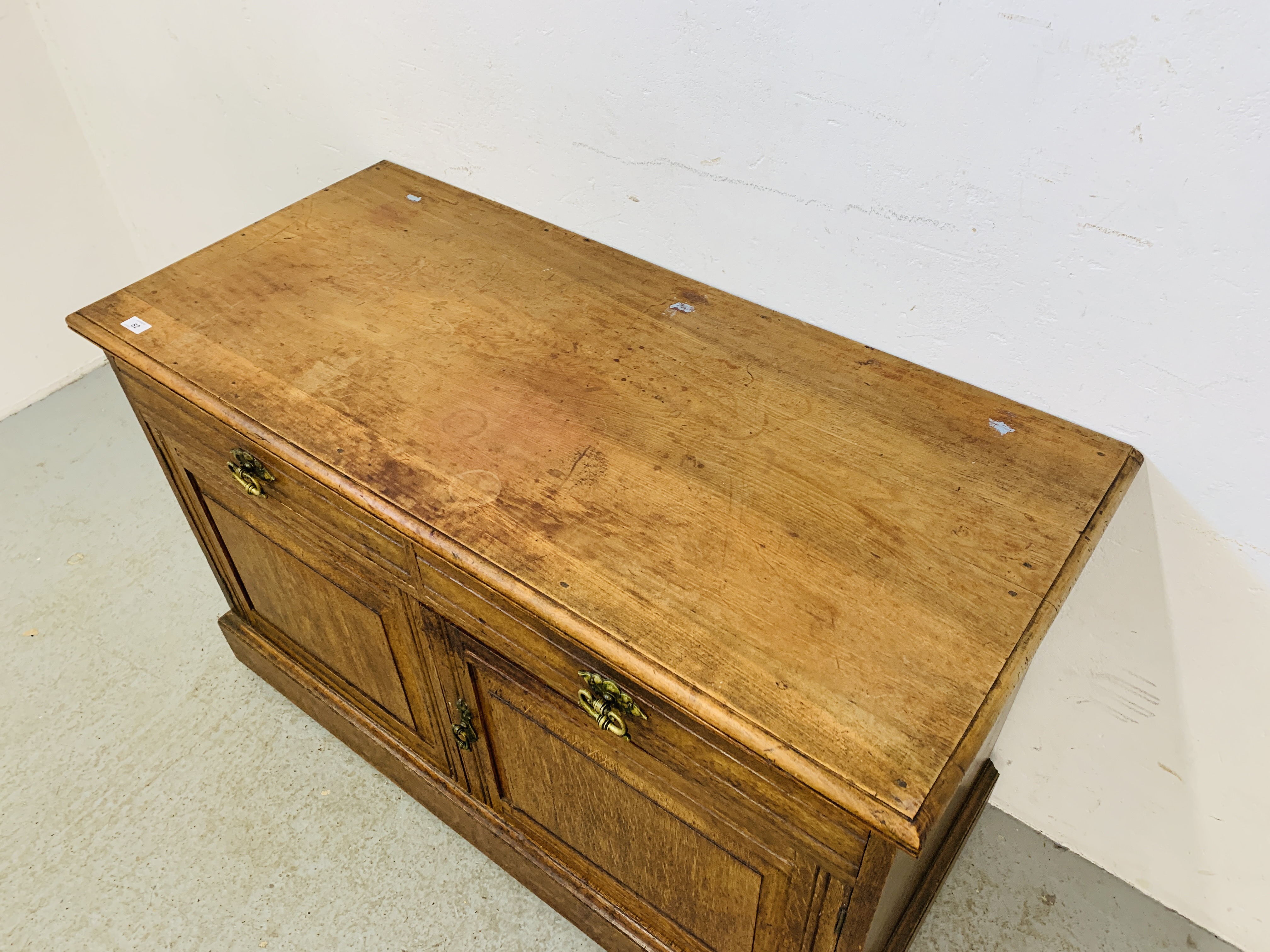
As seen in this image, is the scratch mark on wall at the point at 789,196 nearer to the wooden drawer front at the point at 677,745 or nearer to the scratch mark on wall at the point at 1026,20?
the scratch mark on wall at the point at 1026,20

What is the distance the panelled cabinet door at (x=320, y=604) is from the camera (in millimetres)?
1334

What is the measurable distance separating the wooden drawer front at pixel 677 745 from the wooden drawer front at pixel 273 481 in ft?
0.23

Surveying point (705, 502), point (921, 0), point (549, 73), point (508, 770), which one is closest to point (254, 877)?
point (508, 770)

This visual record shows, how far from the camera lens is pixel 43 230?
2.35 metres

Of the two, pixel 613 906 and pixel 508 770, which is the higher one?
pixel 508 770

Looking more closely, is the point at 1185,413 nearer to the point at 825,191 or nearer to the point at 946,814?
the point at 825,191

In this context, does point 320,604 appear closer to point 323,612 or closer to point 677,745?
point 323,612

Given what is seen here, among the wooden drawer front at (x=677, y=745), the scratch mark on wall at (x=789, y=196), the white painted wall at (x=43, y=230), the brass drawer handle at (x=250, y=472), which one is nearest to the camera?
the wooden drawer front at (x=677, y=745)

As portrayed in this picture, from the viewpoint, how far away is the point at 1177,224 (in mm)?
991

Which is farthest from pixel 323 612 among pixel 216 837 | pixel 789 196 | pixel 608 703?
pixel 789 196

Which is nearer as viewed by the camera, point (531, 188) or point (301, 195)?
point (531, 188)

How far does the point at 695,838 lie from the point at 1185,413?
31.7 inches

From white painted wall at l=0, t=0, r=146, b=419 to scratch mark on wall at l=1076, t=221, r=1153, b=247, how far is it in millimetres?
2390

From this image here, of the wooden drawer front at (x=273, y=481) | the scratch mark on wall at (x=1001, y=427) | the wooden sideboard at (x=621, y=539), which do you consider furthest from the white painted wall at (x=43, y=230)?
the scratch mark on wall at (x=1001, y=427)
